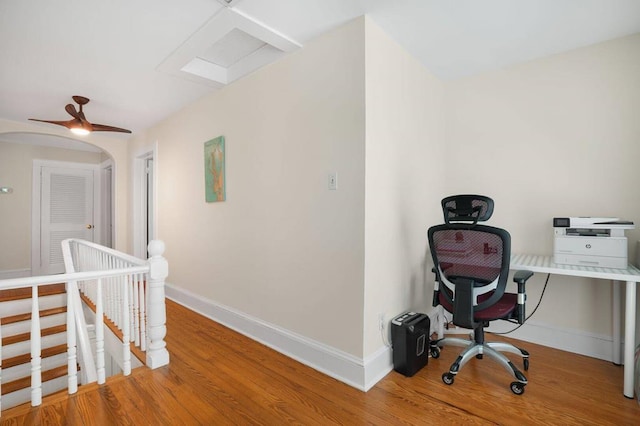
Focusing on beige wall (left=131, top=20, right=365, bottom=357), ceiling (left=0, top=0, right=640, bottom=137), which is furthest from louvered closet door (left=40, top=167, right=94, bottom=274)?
beige wall (left=131, top=20, right=365, bottom=357)

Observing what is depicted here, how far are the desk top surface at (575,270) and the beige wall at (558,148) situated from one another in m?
0.40

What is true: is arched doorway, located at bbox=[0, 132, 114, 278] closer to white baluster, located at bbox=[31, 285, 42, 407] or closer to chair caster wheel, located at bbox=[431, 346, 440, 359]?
white baluster, located at bbox=[31, 285, 42, 407]

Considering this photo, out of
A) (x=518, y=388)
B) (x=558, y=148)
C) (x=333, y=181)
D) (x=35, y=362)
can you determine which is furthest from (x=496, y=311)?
(x=35, y=362)

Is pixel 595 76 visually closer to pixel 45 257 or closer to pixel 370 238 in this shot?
pixel 370 238

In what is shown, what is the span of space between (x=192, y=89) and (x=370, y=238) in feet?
8.41

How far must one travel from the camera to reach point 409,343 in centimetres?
213

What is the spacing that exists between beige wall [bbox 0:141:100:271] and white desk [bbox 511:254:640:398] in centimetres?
726

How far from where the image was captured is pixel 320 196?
2.30 meters

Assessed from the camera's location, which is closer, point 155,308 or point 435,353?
point 155,308

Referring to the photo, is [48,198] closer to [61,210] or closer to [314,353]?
[61,210]

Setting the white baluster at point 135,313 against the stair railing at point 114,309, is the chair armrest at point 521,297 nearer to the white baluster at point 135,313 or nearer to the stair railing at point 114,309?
the stair railing at point 114,309

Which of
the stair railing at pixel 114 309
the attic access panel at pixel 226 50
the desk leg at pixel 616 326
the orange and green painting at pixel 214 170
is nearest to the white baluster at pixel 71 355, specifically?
the stair railing at pixel 114 309

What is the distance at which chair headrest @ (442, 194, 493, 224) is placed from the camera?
1974mm

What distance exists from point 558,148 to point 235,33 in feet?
9.05
